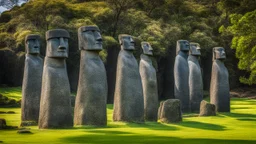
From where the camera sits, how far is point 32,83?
69.9ft

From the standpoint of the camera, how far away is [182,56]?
30.2 metres

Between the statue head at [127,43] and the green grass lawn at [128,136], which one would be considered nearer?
the green grass lawn at [128,136]

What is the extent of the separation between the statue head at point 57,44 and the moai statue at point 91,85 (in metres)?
1.33

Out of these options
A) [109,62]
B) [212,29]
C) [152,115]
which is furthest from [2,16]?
[152,115]

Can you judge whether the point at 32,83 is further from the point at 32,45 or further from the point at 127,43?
the point at 127,43

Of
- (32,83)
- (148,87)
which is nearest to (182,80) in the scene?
(148,87)

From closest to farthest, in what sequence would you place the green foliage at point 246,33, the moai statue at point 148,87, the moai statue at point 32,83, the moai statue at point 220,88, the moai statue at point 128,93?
the moai statue at point 128,93
the moai statue at point 32,83
the moai statue at point 148,87
the green foliage at point 246,33
the moai statue at point 220,88

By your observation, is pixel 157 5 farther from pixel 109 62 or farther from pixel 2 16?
pixel 2 16

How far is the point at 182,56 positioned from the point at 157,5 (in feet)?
61.2

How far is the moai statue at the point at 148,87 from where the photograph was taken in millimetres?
22734

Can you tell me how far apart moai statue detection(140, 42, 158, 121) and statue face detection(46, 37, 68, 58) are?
6.24 metres

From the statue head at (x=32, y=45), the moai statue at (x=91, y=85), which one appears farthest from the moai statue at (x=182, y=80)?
the moai statue at (x=91, y=85)

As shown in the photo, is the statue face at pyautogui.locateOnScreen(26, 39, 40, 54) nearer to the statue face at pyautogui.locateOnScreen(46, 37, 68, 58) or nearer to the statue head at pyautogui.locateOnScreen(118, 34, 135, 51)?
the statue face at pyautogui.locateOnScreen(46, 37, 68, 58)

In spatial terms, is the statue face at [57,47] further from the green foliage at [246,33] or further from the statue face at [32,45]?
the green foliage at [246,33]
